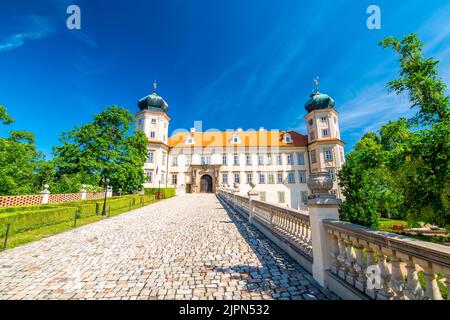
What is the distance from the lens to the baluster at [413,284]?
1.90 metres

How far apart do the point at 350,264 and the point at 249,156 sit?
3606 centimetres

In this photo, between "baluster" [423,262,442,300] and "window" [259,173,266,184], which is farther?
"window" [259,173,266,184]

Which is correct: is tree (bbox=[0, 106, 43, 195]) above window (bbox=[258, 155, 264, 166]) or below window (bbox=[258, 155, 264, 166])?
below

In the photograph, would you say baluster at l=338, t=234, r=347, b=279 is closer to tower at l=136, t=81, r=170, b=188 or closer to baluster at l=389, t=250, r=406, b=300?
baluster at l=389, t=250, r=406, b=300

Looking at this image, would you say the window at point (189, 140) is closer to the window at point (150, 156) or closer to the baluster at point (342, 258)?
the window at point (150, 156)

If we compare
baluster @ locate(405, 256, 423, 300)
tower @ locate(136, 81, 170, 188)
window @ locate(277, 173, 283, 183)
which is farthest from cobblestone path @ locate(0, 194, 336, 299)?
window @ locate(277, 173, 283, 183)

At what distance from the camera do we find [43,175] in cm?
2617

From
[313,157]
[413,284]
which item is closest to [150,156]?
[313,157]

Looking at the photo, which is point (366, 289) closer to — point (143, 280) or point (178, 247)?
point (143, 280)

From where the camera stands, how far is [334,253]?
10.7 ft

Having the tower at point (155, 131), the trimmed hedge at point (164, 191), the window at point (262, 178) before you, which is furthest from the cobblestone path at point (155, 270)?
the window at point (262, 178)

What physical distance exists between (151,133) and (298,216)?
34759 millimetres

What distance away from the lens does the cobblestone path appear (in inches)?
128
